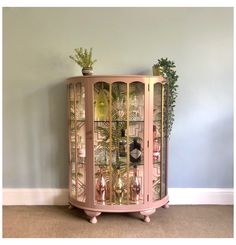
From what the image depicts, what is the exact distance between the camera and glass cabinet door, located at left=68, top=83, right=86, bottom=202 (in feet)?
10.00

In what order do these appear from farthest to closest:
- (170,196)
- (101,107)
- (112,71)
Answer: (170,196) → (112,71) → (101,107)

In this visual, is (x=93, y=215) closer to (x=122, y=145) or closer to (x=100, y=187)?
(x=100, y=187)

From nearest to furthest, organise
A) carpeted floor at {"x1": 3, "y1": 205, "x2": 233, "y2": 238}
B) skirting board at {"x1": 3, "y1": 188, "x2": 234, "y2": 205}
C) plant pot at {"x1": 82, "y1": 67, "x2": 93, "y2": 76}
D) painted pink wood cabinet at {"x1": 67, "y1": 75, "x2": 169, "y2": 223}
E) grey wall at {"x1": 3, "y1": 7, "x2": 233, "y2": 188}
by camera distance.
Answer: carpeted floor at {"x1": 3, "y1": 205, "x2": 233, "y2": 238} → painted pink wood cabinet at {"x1": 67, "y1": 75, "x2": 169, "y2": 223} → plant pot at {"x1": 82, "y1": 67, "x2": 93, "y2": 76} → grey wall at {"x1": 3, "y1": 7, "x2": 233, "y2": 188} → skirting board at {"x1": 3, "y1": 188, "x2": 234, "y2": 205}

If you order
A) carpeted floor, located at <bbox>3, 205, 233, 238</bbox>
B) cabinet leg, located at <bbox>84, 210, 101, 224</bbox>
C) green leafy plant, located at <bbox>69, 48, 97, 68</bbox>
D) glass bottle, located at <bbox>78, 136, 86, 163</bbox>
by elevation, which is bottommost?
carpeted floor, located at <bbox>3, 205, 233, 238</bbox>

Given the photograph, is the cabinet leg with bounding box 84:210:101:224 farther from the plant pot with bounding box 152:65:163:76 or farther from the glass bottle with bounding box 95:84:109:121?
the plant pot with bounding box 152:65:163:76

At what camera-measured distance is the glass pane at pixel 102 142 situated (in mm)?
2959

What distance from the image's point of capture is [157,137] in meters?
3.12

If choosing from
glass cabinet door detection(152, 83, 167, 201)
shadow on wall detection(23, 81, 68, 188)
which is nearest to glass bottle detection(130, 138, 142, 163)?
glass cabinet door detection(152, 83, 167, 201)

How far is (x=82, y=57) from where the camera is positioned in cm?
311

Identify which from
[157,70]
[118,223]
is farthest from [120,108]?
[118,223]

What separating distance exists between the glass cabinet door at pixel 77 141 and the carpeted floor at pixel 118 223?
0.26m

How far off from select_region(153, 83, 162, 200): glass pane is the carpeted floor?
28 cm

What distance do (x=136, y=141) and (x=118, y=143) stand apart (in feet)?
0.52

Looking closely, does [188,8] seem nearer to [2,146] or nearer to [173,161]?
[173,161]
